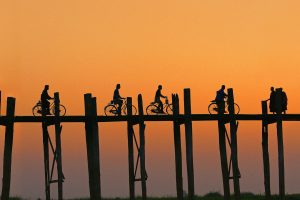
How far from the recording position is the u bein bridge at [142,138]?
103 feet

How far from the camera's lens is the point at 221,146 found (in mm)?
33875

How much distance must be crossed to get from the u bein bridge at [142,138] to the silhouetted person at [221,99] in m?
0.39

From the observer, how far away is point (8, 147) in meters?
31.6

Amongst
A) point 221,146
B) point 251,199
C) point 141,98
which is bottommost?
point 251,199

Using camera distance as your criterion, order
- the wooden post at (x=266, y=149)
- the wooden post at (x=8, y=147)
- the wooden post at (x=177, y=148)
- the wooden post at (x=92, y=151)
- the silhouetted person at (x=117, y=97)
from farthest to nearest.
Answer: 1. the silhouetted person at (x=117, y=97)
2. the wooden post at (x=266, y=149)
3. the wooden post at (x=177, y=148)
4. the wooden post at (x=8, y=147)
5. the wooden post at (x=92, y=151)

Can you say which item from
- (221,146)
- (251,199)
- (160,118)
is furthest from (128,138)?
(251,199)

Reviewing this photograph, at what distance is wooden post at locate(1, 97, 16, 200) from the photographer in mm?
31406

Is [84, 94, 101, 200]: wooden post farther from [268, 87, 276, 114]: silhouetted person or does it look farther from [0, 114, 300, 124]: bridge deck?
[268, 87, 276, 114]: silhouetted person

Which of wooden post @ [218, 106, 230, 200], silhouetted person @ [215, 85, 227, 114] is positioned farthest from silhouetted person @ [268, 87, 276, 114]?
wooden post @ [218, 106, 230, 200]

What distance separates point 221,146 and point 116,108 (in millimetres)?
5916

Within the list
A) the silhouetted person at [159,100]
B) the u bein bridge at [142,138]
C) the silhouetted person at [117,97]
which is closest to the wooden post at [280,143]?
the u bein bridge at [142,138]

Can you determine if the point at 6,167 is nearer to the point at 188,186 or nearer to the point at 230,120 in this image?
the point at 188,186

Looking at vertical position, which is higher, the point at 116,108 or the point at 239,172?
the point at 116,108

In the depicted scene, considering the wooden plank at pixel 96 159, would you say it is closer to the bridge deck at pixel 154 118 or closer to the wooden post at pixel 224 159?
the bridge deck at pixel 154 118
